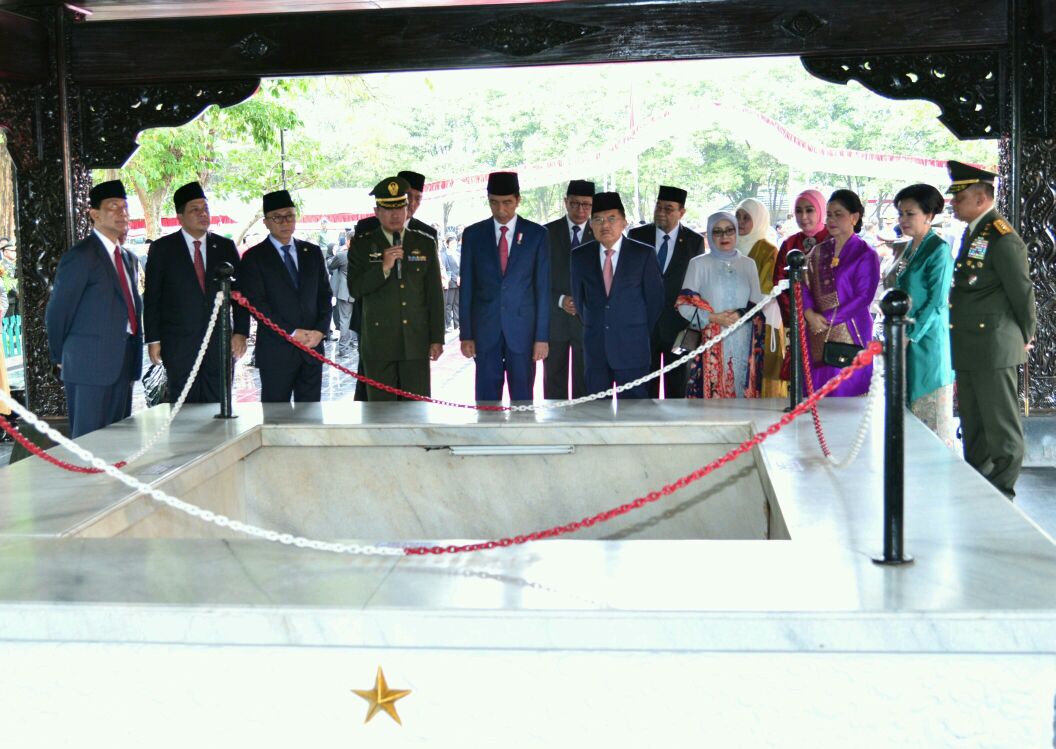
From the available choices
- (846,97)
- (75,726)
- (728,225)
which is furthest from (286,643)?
(846,97)

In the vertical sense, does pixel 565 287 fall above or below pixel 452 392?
above

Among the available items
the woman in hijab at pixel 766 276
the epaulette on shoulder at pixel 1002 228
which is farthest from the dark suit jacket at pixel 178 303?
the epaulette on shoulder at pixel 1002 228

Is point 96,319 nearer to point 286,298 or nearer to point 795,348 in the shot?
point 286,298

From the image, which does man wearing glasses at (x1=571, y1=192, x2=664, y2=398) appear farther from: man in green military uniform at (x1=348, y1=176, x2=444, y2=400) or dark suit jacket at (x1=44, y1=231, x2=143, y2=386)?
dark suit jacket at (x1=44, y1=231, x2=143, y2=386)

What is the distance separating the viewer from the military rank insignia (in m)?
5.55

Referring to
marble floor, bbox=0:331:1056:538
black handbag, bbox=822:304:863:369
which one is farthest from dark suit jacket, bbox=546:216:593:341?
black handbag, bbox=822:304:863:369

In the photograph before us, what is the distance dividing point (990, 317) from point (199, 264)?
4.08 metres

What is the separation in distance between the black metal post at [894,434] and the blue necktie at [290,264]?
406cm

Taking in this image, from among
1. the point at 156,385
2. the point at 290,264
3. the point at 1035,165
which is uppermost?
the point at 1035,165

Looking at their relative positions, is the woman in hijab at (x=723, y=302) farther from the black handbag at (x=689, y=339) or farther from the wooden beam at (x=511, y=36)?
the wooden beam at (x=511, y=36)

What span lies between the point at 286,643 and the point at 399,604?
9.6 inches

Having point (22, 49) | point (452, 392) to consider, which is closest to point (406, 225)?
point (22, 49)

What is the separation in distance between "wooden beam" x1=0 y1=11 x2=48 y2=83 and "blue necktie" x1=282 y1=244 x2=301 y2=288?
201cm

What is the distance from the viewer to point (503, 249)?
6.33 meters
